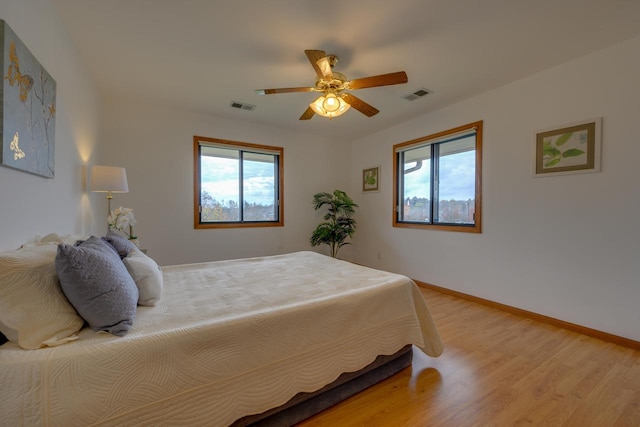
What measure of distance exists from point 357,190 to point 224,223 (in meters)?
2.51

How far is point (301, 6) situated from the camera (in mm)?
1751

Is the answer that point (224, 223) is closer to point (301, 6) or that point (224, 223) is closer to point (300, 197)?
point (300, 197)

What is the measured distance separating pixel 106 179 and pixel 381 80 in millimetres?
2597

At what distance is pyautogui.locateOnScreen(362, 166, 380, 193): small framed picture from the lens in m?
4.55

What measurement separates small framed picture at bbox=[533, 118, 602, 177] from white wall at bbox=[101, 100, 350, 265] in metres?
3.30

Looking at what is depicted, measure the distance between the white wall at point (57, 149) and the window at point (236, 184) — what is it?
126 cm

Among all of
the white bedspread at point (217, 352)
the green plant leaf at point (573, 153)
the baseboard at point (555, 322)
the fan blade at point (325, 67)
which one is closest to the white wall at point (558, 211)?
the baseboard at point (555, 322)

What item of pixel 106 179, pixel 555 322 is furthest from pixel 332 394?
pixel 106 179

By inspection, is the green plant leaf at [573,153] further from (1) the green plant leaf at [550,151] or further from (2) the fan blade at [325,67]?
(2) the fan blade at [325,67]

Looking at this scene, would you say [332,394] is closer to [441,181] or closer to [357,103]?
[357,103]

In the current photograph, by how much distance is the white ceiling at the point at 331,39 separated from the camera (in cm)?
177

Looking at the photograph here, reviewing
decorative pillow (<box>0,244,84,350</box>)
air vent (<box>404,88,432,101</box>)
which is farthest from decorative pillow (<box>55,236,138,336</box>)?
air vent (<box>404,88,432,101</box>)

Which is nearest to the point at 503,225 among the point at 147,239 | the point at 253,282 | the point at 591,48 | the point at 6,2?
the point at 591,48

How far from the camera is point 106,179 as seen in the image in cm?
238
